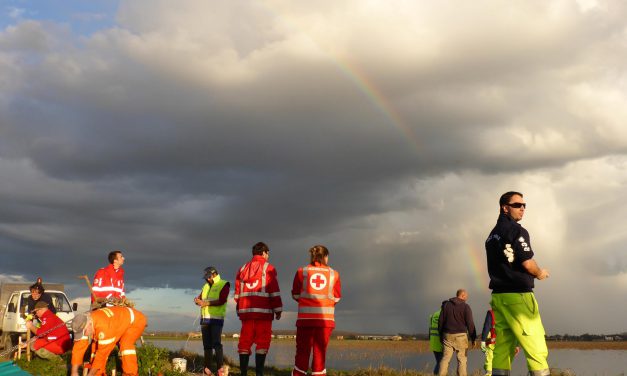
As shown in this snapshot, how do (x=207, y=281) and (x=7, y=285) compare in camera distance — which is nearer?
(x=207, y=281)

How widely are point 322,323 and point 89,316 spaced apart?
3443mm

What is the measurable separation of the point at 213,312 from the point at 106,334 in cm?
338

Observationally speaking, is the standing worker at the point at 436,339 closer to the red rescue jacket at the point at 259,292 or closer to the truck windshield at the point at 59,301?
the red rescue jacket at the point at 259,292

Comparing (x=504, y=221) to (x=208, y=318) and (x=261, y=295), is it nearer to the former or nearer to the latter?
(x=261, y=295)

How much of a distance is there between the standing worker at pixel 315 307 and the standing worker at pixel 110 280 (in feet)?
18.0

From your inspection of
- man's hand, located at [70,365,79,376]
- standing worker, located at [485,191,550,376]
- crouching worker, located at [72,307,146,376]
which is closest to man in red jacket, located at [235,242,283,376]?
crouching worker, located at [72,307,146,376]

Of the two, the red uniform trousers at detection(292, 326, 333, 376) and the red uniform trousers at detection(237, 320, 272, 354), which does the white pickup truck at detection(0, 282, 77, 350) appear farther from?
the red uniform trousers at detection(292, 326, 333, 376)

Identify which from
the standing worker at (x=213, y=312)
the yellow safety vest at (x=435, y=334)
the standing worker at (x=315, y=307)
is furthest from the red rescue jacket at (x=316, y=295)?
the yellow safety vest at (x=435, y=334)

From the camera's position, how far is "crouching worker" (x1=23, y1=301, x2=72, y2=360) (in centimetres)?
1526

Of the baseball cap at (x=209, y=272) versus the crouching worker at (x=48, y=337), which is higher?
the baseball cap at (x=209, y=272)

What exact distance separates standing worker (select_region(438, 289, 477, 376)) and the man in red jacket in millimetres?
4989

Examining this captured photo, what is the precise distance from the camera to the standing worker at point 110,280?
13.8 meters

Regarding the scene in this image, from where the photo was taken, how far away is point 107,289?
45.4 feet

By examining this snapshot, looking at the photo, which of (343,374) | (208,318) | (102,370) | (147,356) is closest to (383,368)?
(343,374)
